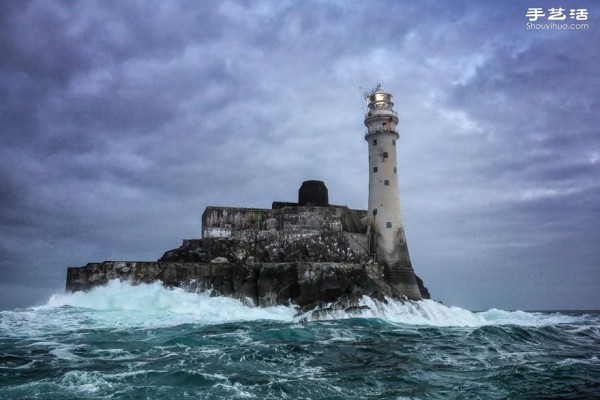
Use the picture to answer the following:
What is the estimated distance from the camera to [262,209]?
3195cm

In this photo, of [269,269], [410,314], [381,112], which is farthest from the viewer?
[381,112]

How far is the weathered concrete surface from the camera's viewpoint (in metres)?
24.1

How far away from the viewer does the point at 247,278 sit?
24703 mm

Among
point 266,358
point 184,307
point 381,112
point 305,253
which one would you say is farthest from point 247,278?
point 381,112

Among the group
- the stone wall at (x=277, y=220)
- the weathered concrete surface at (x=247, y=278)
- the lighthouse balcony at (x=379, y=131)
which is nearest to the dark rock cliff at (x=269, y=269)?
the weathered concrete surface at (x=247, y=278)

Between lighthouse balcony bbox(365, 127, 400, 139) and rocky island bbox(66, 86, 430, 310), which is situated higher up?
lighthouse balcony bbox(365, 127, 400, 139)

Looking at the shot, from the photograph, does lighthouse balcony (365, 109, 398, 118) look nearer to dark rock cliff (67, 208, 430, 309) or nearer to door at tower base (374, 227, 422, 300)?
door at tower base (374, 227, 422, 300)

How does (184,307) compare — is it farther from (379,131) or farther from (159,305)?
(379,131)

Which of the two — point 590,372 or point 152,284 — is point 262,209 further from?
point 590,372

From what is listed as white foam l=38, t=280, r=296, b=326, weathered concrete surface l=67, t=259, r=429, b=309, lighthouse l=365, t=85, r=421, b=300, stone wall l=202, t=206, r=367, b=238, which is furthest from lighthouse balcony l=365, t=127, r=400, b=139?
white foam l=38, t=280, r=296, b=326

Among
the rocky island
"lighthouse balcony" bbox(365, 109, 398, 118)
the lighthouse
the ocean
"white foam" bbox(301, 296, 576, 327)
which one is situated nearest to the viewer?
the ocean

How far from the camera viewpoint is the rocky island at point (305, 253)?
79.5ft

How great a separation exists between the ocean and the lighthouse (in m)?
7.54

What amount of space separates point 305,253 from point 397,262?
598 cm
